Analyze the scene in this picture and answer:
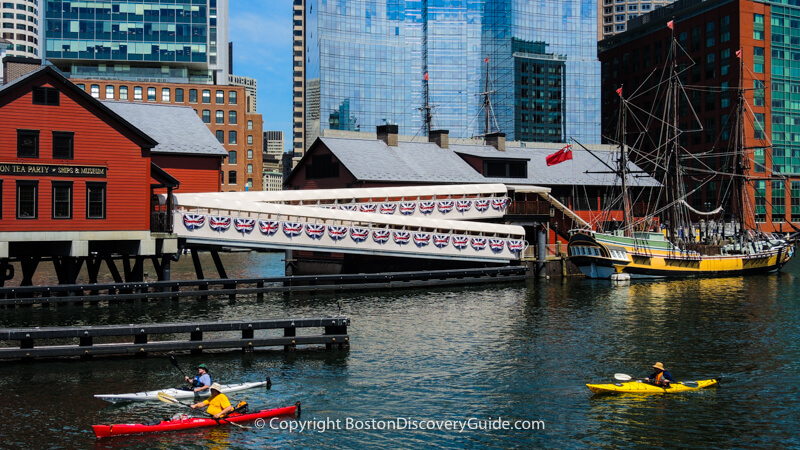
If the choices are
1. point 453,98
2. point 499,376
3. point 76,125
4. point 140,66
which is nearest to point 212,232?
point 76,125

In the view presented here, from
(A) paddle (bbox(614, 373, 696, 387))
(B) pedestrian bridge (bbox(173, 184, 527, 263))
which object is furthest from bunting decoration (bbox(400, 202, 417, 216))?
(A) paddle (bbox(614, 373, 696, 387))

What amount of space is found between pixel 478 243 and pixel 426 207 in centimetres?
498

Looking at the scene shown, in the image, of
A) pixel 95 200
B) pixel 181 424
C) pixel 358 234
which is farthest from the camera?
pixel 358 234

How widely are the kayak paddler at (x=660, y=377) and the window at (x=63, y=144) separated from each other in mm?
34583

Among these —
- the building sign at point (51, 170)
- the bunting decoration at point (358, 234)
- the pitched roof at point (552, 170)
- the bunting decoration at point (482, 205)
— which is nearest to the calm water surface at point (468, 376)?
the building sign at point (51, 170)

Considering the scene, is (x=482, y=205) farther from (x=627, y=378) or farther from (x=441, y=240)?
(x=627, y=378)

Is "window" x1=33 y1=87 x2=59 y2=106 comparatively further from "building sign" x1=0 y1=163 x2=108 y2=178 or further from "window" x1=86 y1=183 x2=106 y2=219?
"window" x1=86 y1=183 x2=106 y2=219

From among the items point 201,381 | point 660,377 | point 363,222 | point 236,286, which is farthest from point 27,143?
point 660,377

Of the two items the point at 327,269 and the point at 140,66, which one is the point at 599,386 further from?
the point at 140,66

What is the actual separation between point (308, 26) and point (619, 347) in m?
160

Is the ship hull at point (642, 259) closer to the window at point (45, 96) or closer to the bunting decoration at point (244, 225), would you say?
the bunting decoration at point (244, 225)

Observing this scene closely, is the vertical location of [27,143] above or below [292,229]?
→ above

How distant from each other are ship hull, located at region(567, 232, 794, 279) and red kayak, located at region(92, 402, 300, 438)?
43.0 m

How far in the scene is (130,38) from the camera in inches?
5266
